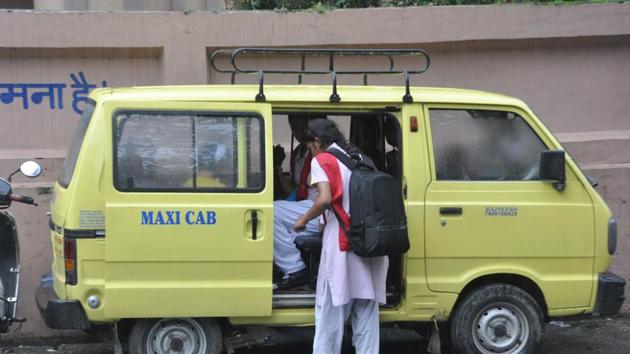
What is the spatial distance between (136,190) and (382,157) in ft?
6.65

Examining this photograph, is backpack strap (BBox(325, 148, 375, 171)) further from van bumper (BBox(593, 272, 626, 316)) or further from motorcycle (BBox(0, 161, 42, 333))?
motorcycle (BBox(0, 161, 42, 333))

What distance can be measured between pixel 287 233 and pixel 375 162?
3.56 ft

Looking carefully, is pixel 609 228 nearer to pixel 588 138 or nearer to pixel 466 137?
pixel 466 137

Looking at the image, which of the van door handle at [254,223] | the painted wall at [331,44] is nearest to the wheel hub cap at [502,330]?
the van door handle at [254,223]

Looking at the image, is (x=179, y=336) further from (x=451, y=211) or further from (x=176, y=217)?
(x=451, y=211)

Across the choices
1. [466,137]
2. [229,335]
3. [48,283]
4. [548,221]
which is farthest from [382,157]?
[48,283]

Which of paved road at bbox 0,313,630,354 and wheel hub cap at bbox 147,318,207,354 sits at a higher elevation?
wheel hub cap at bbox 147,318,207,354

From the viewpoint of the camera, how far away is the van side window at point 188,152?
5012 millimetres

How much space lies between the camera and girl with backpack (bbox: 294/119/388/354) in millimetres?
5074

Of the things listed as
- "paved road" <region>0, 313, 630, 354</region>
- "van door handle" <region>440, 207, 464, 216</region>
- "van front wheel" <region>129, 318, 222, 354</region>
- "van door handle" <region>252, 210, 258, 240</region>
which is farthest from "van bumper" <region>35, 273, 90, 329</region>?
"van door handle" <region>440, 207, 464, 216</region>

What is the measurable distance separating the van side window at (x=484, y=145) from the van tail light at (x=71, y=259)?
2.46 meters

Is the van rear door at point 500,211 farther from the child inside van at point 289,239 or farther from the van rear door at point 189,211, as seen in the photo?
the van rear door at point 189,211

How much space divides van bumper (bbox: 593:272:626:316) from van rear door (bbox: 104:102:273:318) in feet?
7.60

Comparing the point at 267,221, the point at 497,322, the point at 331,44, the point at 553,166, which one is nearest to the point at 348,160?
the point at 267,221
